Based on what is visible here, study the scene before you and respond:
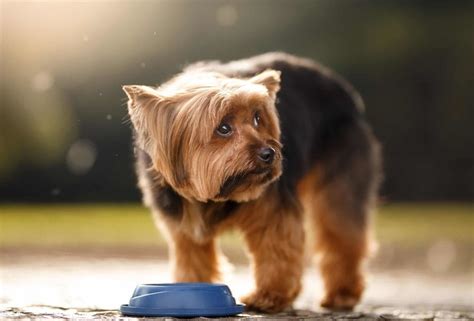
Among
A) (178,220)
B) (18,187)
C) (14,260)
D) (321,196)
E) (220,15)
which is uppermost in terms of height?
(220,15)

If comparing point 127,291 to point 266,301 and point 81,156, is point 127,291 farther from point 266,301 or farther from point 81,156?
point 81,156

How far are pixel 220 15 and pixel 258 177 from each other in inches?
Answer: 545

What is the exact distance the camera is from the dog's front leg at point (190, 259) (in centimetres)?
562

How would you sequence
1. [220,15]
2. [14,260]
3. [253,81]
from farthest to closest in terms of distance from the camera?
[220,15] < [14,260] < [253,81]

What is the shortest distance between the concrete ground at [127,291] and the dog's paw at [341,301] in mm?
132

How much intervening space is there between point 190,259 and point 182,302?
45.7 inches

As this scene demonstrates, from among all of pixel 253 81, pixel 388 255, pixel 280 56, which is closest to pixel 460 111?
pixel 388 255

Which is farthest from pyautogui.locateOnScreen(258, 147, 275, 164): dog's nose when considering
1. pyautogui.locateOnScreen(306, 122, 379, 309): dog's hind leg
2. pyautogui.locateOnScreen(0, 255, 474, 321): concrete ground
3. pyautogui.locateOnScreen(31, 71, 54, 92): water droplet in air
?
pyautogui.locateOnScreen(31, 71, 54, 92): water droplet in air

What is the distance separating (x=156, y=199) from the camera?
5355 mm

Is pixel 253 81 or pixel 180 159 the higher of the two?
pixel 253 81

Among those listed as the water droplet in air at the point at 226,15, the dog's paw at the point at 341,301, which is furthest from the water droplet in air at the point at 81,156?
the dog's paw at the point at 341,301

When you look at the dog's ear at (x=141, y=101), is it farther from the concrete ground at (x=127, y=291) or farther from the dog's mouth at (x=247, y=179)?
the concrete ground at (x=127, y=291)

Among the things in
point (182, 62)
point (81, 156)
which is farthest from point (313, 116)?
point (81, 156)

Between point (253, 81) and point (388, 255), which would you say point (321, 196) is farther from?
point (388, 255)
